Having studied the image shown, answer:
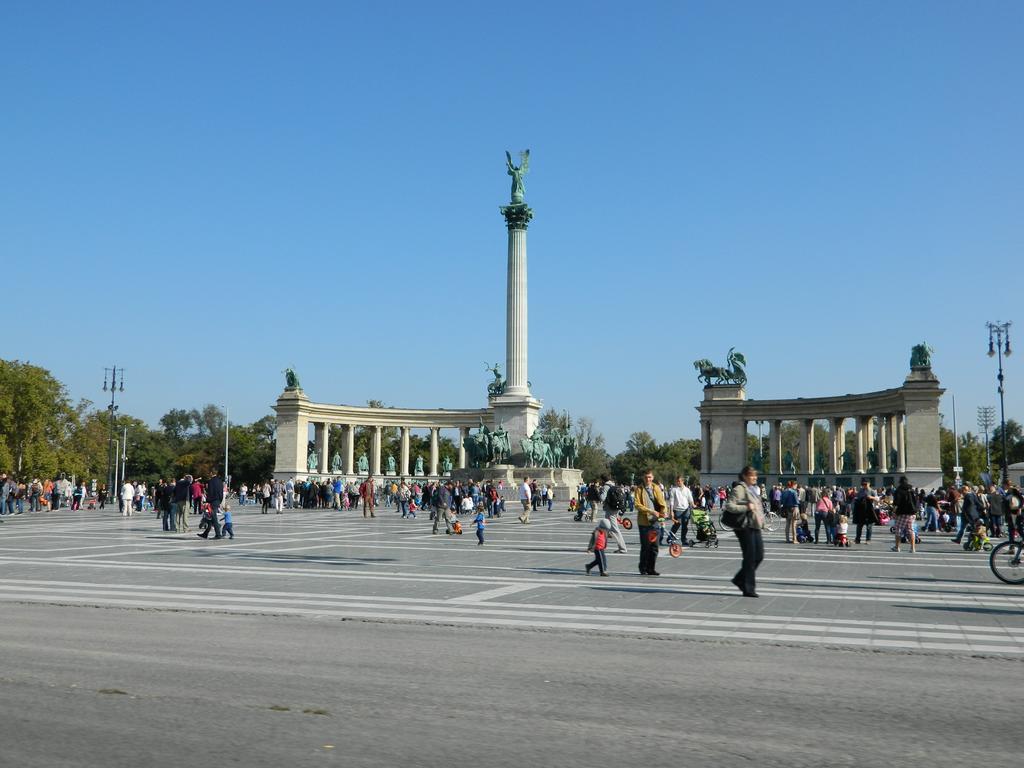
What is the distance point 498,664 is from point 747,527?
6.17m

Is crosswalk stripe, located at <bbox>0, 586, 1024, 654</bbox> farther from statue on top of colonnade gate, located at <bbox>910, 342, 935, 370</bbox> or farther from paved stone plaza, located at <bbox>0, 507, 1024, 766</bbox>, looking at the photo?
statue on top of colonnade gate, located at <bbox>910, 342, 935, 370</bbox>

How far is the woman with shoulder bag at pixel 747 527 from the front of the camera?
13828mm

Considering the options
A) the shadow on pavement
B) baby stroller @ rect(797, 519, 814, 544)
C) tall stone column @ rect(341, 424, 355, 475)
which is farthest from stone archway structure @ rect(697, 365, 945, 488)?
the shadow on pavement

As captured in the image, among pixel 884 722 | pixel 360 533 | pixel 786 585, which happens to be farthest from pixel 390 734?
pixel 360 533

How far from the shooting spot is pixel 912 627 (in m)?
11.3

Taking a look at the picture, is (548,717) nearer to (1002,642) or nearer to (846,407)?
(1002,642)

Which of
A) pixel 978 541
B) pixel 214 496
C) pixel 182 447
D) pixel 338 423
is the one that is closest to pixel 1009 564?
pixel 978 541

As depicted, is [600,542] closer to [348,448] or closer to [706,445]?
[706,445]

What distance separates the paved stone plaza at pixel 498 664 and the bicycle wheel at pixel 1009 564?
0.31 metres

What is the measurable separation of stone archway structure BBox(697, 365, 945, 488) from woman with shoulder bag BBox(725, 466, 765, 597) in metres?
55.3

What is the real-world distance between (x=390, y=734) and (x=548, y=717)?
1142mm

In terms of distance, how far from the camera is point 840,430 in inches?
3625

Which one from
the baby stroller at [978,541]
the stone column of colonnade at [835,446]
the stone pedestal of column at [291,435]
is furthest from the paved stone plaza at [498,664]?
the stone pedestal of column at [291,435]

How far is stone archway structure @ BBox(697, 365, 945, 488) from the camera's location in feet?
249
